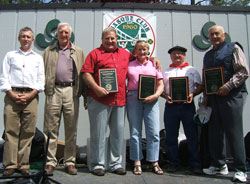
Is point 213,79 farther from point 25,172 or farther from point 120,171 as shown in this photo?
point 25,172

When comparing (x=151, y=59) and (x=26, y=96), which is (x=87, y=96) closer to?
(x=26, y=96)

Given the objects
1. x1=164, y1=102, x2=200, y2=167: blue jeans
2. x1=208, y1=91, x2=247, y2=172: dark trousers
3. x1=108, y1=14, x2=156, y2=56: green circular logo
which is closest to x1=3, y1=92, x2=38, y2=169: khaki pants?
x1=164, y1=102, x2=200, y2=167: blue jeans

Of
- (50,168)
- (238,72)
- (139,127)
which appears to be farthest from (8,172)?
(238,72)

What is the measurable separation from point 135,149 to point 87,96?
95 cm

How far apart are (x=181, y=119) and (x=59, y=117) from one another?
166 cm

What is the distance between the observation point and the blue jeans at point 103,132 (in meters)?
2.95

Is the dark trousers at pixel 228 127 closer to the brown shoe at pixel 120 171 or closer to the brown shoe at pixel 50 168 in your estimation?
the brown shoe at pixel 120 171

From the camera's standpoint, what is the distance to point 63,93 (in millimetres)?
2994

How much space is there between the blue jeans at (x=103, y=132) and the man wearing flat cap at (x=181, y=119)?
2.28ft

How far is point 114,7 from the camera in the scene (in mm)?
4469

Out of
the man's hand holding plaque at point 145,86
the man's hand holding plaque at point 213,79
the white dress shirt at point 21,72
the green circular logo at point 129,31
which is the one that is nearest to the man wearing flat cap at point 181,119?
the man's hand holding plaque at point 213,79

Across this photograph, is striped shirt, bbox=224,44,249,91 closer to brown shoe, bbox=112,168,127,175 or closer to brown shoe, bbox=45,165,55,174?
brown shoe, bbox=112,168,127,175

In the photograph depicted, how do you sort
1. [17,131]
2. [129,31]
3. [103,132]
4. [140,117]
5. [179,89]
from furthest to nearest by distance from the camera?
[129,31]
[179,89]
[140,117]
[103,132]
[17,131]

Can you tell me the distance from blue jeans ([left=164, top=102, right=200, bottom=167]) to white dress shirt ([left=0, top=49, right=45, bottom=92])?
177 centimetres
